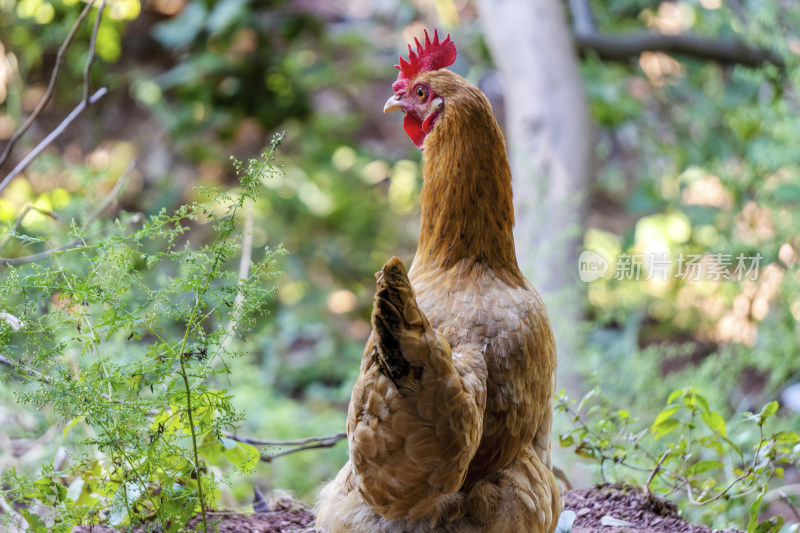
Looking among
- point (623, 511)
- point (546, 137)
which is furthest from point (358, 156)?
point (623, 511)

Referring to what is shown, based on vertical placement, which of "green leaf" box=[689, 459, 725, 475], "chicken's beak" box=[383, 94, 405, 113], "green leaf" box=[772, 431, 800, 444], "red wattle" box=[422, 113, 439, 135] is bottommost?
"green leaf" box=[689, 459, 725, 475]

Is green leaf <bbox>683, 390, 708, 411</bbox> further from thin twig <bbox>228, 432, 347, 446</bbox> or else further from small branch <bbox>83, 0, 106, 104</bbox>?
small branch <bbox>83, 0, 106, 104</bbox>

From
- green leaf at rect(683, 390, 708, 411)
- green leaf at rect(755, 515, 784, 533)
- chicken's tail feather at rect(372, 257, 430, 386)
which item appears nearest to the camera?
chicken's tail feather at rect(372, 257, 430, 386)

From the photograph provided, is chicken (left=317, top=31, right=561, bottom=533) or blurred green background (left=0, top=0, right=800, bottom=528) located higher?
blurred green background (left=0, top=0, right=800, bottom=528)

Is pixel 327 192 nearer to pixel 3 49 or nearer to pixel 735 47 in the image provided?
pixel 3 49

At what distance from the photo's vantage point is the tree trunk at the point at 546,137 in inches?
122

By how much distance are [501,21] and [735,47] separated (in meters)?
1.55

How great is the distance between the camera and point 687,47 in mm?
4055

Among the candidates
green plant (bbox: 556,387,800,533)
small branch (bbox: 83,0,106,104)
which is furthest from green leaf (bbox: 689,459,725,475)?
small branch (bbox: 83,0,106,104)

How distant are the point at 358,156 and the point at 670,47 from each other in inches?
81.8

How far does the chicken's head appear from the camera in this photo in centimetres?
163

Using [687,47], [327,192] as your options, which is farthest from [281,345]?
[687,47]

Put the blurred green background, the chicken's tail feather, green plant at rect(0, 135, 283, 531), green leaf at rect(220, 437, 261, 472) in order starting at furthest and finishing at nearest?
1. the blurred green background
2. green leaf at rect(220, 437, 261, 472)
3. green plant at rect(0, 135, 283, 531)
4. the chicken's tail feather

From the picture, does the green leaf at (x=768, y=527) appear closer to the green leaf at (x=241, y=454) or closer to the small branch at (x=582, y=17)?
the green leaf at (x=241, y=454)
